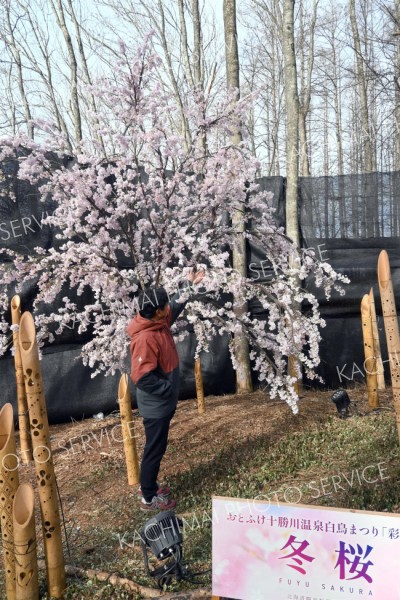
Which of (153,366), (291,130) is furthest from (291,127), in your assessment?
(153,366)

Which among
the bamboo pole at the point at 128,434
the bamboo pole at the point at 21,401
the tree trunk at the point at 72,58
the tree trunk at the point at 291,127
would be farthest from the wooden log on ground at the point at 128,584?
the tree trunk at the point at 72,58

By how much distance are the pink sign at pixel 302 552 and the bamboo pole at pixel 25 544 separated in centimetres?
91

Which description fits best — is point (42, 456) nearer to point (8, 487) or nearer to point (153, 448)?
point (8, 487)

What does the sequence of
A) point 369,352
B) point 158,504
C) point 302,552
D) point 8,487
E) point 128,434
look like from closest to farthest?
point 302,552 → point 8,487 → point 158,504 → point 128,434 → point 369,352

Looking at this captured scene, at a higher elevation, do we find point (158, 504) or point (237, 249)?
point (237, 249)

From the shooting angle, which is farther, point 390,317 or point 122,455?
point 122,455

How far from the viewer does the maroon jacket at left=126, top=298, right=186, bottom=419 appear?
3630 millimetres

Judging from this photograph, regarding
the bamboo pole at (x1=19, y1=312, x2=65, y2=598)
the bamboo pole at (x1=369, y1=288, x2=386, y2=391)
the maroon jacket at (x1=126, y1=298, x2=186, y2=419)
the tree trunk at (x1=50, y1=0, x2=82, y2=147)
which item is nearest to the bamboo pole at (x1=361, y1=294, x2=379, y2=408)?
the bamboo pole at (x1=369, y1=288, x2=386, y2=391)

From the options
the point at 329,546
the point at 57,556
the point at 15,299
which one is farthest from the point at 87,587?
the point at 15,299

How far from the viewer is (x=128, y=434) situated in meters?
4.20

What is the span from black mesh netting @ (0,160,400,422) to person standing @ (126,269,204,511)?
254 centimetres

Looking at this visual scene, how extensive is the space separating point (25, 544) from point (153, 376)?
1.36 meters

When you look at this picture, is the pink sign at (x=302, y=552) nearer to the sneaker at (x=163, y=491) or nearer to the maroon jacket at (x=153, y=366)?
the maroon jacket at (x=153, y=366)

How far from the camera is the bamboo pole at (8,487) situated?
2.71 metres
